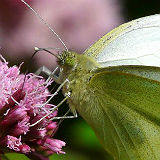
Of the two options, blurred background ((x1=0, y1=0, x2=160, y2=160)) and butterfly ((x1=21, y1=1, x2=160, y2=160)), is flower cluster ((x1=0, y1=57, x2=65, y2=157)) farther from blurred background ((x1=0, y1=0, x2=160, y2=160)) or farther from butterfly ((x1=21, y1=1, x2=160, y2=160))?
blurred background ((x1=0, y1=0, x2=160, y2=160))

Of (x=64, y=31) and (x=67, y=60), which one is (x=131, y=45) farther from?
(x=64, y=31)

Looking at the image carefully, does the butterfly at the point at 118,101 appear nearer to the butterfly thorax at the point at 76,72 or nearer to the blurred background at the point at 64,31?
the butterfly thorax at the point at 76,72

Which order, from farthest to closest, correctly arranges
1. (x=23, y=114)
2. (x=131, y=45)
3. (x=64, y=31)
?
(x=64, y=31) → (x=131, y=45) → (x=23, y=114)

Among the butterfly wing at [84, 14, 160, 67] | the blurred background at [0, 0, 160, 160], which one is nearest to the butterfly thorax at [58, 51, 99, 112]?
the butterfly wing at [84, 14, 160, 67]

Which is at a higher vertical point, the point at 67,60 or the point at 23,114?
→ the point at 67,60

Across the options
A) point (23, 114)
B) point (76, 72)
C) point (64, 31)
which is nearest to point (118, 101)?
point (76, 72)

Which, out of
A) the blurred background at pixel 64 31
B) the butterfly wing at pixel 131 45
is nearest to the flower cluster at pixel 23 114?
the butterfly wing at pixel 131 45
